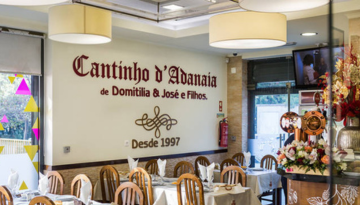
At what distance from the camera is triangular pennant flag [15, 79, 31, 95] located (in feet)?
20.2

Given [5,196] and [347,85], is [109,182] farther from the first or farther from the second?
[347,85]

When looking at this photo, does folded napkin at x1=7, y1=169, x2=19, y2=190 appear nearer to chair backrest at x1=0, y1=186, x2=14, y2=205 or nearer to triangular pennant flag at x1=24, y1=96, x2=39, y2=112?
chair backrest at x1=0, y1=186, x2=14, y2=205

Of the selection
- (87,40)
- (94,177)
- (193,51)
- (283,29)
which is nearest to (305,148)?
(283,29)

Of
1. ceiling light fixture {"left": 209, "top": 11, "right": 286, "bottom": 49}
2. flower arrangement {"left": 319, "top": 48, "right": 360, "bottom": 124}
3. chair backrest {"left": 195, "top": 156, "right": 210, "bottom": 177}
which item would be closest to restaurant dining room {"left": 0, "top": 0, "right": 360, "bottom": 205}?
ceiling light fixture {"left": 209, "top": 11, "right": 286, "bottom": 49}

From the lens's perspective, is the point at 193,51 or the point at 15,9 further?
the point at 193,51

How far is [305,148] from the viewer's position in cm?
451

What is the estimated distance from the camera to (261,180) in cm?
677

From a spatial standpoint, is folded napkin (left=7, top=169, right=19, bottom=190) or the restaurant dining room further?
folded napkin (left=7, top=169, right=19, bottom=190)

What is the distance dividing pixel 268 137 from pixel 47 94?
503cm

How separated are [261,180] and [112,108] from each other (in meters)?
2.82

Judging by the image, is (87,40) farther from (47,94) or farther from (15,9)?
(47,94)

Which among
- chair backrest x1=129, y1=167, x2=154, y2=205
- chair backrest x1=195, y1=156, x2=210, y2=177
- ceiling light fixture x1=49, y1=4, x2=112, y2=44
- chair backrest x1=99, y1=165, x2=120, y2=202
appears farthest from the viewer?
chair backrest x1=195, y1=156, x2=210, y2=177

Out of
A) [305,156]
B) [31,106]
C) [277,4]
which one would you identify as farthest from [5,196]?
[277,4]

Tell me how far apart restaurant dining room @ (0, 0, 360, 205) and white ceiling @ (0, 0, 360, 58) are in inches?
0.8
